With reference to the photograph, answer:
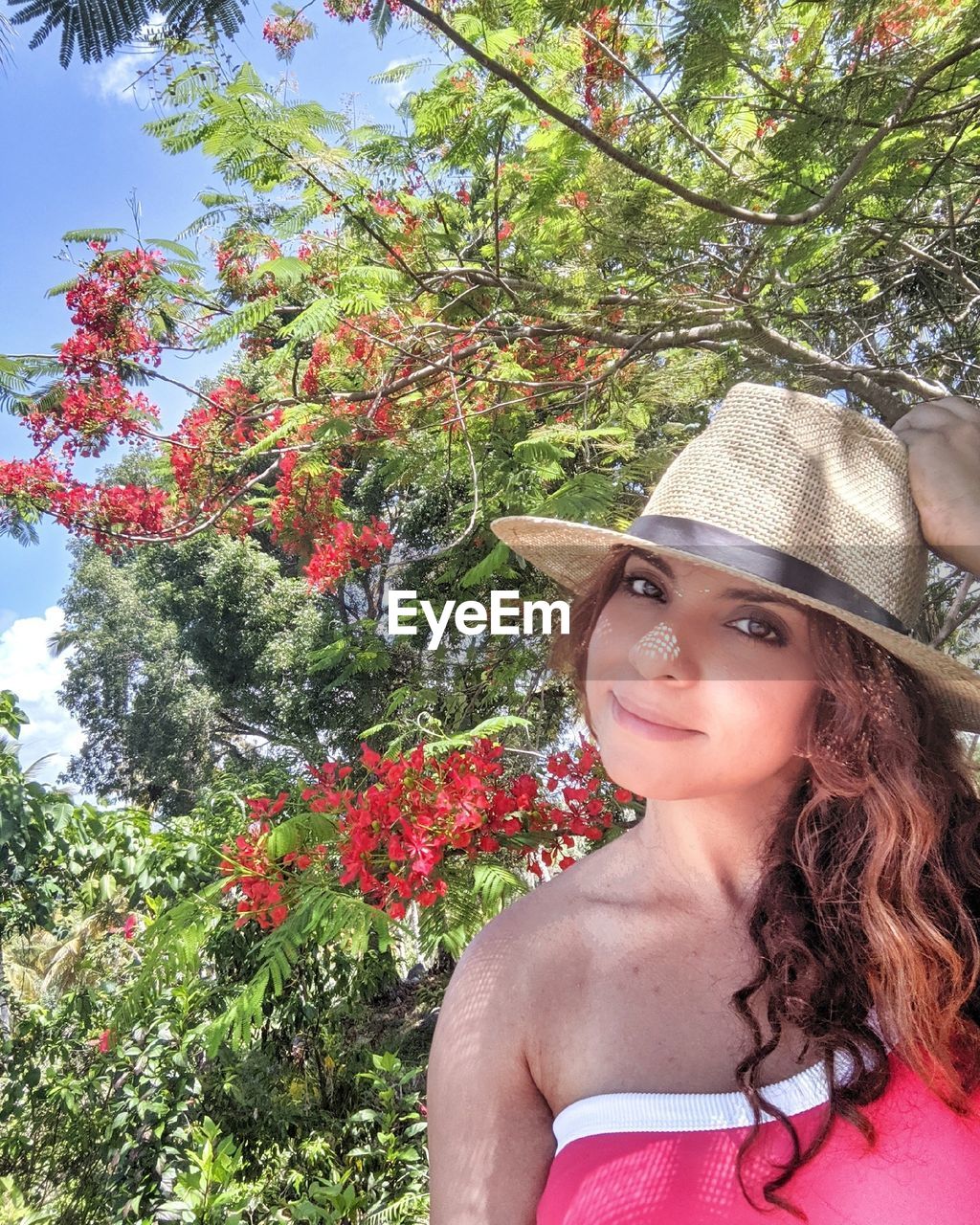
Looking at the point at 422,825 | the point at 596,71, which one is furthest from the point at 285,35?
the point at 422,825

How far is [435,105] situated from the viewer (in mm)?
2252

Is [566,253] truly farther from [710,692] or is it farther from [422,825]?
[710,692]

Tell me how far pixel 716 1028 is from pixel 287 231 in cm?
259

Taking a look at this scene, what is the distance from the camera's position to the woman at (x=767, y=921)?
30.6 inches

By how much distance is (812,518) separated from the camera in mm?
850

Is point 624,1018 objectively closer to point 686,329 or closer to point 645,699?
point 645,699

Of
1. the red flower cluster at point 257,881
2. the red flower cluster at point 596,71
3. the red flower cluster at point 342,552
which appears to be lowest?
the red flower cluster at point 257,881

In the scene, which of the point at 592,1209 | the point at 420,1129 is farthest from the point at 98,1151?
the point at 592,1209

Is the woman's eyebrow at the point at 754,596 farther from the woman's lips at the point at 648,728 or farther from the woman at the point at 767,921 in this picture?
the woman's lips at the point at 648,728

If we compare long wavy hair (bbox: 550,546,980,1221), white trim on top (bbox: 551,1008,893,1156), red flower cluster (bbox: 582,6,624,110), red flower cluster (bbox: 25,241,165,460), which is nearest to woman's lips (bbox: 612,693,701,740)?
long wavy hair (bbox: 550,546,980,1221)

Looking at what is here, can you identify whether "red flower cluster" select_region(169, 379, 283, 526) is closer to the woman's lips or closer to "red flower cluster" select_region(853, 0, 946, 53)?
"red flower cluster" select_region(853, 0, 946, 53)

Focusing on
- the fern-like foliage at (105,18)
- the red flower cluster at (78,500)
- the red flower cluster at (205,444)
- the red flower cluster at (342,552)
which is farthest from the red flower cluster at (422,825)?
the red flower cluster at (342,552)

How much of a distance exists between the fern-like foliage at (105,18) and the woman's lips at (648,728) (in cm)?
126

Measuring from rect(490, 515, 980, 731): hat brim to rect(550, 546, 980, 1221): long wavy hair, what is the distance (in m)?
0.04
